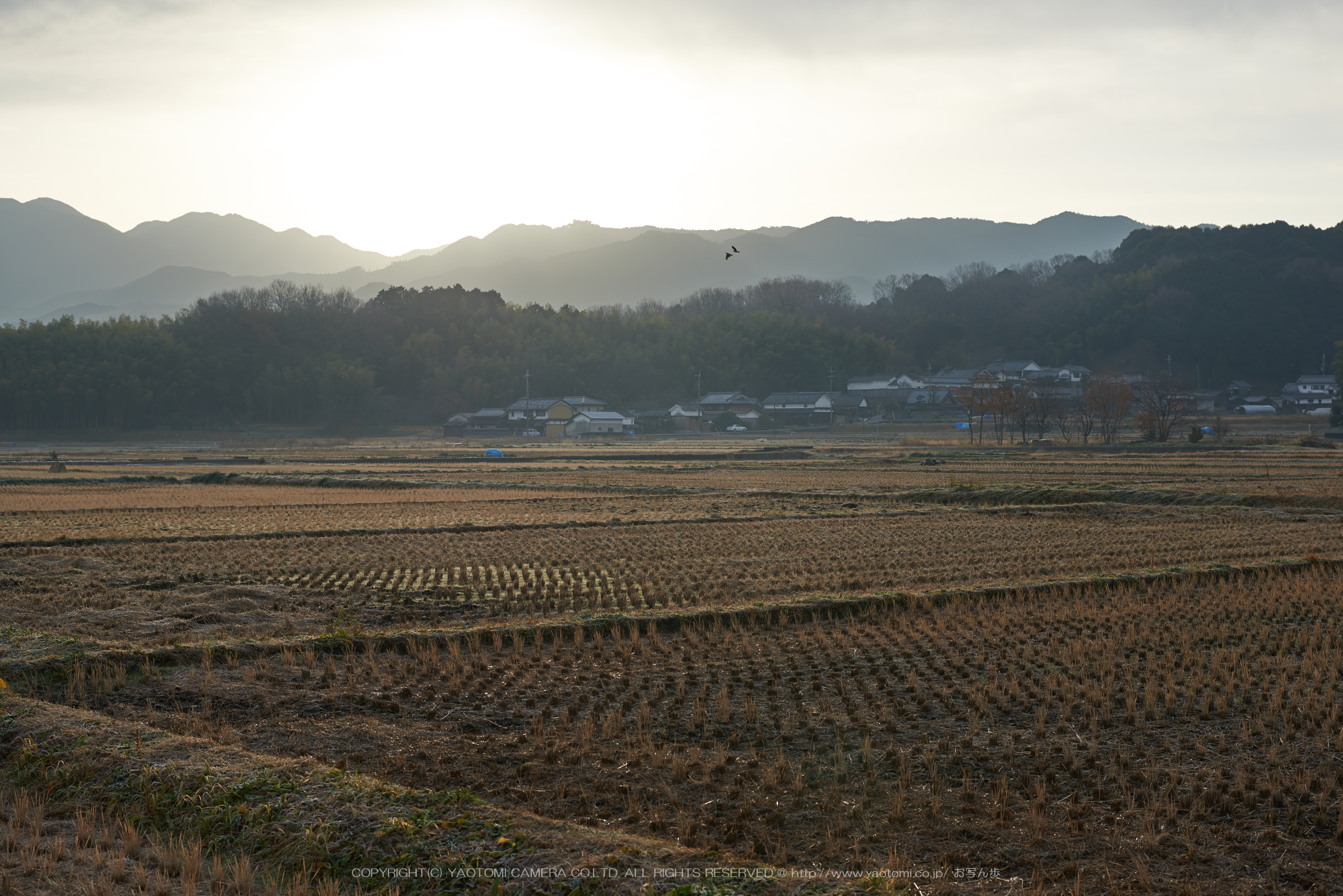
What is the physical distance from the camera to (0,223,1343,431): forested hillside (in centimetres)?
7156

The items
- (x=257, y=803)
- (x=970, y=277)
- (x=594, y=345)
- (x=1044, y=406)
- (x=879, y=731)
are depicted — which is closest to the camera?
(x=257, y=803)

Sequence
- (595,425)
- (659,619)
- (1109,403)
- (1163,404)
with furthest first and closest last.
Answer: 1. (595,425)
2. (1109,403)
3. (1163,404)
4. (659,619)

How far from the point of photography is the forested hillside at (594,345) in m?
71.6

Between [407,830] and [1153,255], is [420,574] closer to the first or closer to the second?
[407,830]

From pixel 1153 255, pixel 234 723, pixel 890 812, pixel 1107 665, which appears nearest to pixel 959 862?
pixel 890 812

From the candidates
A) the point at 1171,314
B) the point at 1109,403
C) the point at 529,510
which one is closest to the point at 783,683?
the point at 529,510

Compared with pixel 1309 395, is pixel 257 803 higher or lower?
lower

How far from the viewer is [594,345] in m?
92.4

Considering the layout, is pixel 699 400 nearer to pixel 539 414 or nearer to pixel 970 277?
pixel 539 414

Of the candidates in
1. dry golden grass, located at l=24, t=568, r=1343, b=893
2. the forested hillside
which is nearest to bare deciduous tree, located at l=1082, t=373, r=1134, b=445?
the forested hillside

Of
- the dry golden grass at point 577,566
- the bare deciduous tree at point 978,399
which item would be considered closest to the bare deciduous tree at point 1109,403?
the bare deciduous tree at point 978,399

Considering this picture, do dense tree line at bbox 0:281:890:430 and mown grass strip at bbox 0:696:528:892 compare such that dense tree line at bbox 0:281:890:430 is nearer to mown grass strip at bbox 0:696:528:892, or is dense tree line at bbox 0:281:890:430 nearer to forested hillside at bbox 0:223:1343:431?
forested hillside at bbox 0:223:1343:431

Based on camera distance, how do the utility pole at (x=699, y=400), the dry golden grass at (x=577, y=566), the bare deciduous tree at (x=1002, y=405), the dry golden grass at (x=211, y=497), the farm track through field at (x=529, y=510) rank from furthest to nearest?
the utility pole at (x=699, y=400), the bare deciduous tree at (x=1002, y=405), the dry golden grass at (x=211, y=497), the farm track through field at (x=529, y=510), the dry golden grass at (x=577, y=566)

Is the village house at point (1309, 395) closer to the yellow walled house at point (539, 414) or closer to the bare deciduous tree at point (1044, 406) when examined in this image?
the bare deciduous tree at point (1044, 406)
